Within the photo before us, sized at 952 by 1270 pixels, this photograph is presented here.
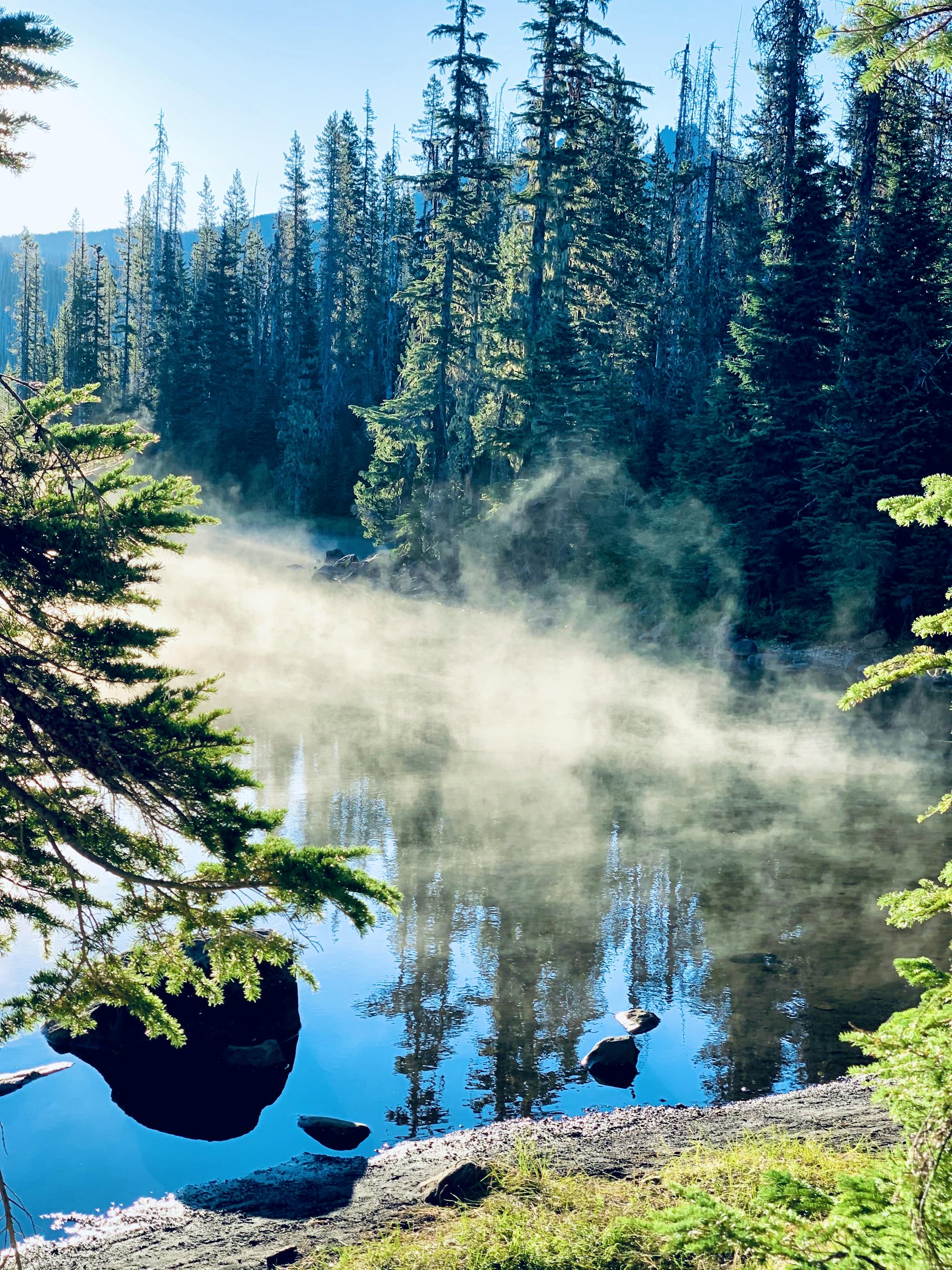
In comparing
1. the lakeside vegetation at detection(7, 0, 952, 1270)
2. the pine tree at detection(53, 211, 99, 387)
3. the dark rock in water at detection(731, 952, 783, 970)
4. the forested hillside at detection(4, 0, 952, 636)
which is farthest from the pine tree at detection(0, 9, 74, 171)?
the pine tree at detection(53, 211, 99, 387)

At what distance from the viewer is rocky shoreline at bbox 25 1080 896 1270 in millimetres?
7012

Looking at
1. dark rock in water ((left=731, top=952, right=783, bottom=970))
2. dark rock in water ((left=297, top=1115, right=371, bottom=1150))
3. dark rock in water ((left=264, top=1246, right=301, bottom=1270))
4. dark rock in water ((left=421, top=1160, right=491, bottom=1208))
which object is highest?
dark rock in water ((left=421, top=1160, right=491, bottom=1208))

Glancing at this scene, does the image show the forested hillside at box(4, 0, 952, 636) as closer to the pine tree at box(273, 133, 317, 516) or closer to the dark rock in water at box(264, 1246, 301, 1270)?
the pine tree at box(273, 133, 317, 516)

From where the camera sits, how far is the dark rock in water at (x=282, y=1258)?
6727mm

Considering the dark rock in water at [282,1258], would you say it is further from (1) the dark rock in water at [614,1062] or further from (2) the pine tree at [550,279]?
(2) the pine tree at [550,279]

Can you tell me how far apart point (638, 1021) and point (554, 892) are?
3.44m

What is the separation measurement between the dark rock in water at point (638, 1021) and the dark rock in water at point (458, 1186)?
305 cm

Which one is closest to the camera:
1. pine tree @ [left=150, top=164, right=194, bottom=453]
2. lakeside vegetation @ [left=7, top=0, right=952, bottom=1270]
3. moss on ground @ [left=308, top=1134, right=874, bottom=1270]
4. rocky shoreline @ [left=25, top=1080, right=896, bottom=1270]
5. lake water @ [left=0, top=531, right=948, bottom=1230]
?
lakeside vegetation @ [left=7, top=0, right=952, bottom=1270]

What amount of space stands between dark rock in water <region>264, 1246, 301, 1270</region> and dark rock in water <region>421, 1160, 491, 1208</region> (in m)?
0.98

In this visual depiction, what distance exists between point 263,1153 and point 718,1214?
6.34 meters

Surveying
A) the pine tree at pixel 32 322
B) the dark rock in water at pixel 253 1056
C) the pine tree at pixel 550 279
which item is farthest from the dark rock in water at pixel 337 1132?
the pine tree at pixel 32 322

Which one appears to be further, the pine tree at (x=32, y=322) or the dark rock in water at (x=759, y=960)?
the pine tree at (x=32, y=322)

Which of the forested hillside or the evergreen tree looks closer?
the evergreen tree

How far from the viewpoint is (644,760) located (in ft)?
69.2
